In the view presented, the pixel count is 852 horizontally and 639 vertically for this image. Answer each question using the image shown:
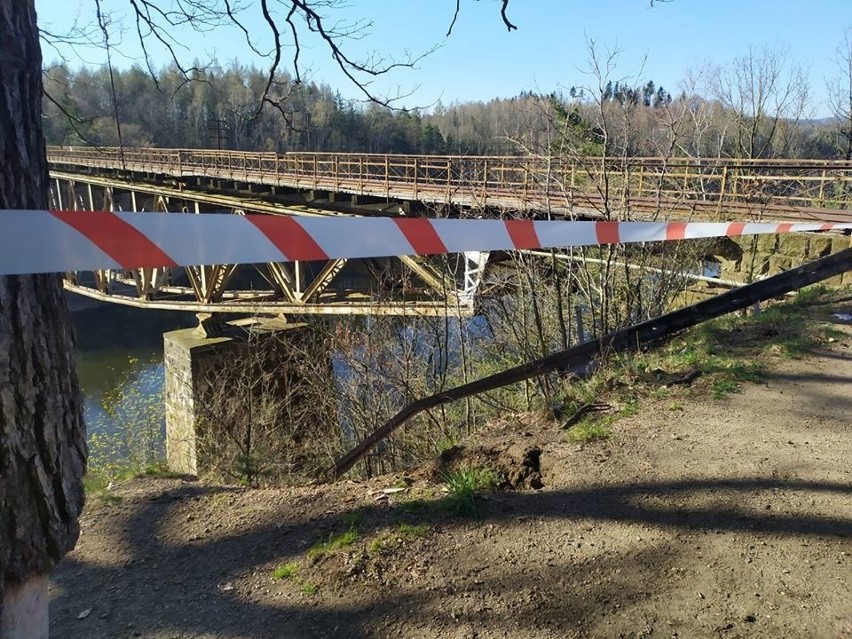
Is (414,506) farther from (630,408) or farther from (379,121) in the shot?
(379,121)

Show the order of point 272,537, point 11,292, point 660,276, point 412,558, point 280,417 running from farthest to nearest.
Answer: point 280,417
point 660,276
point 272,537
point 412,558
point 11,292

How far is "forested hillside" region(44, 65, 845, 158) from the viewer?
5371mm

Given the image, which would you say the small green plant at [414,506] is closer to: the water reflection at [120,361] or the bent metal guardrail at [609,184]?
the bent metal guardrail at [609,184]

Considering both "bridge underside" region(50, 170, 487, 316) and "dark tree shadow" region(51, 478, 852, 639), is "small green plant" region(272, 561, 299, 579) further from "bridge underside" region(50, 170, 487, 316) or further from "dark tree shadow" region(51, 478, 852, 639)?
"bridge underside" region(50, 170, 487, 316)

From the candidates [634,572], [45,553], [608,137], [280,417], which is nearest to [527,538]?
[634,572]

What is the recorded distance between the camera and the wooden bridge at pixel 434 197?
8102mm

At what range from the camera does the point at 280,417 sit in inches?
464

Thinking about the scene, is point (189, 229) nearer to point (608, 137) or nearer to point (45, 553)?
point (45, 553)

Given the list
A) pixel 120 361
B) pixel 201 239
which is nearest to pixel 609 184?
pixel 201 239

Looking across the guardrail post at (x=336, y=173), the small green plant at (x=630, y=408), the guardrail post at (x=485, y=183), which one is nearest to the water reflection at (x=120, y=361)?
the guardrail post at (x=336, y=173)

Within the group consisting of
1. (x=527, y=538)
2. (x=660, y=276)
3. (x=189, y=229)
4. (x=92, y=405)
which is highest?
(x=189, y=229)

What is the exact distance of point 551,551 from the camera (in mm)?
2832

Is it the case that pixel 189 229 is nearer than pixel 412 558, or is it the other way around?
pixel 189 229

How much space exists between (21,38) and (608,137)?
660cm
